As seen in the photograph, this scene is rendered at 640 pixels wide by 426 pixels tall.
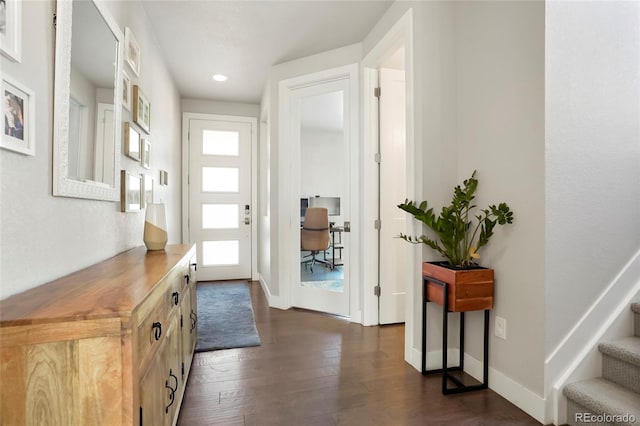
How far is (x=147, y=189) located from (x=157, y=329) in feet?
5.79

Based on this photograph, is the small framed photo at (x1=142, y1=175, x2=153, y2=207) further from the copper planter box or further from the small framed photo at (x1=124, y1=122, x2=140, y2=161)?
the copper planter box

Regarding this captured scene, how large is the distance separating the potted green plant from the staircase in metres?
0.56

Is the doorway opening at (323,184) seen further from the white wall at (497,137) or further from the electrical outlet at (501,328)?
the electrical outlet at (501,328)

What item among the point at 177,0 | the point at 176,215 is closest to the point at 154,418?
the point at 177,0

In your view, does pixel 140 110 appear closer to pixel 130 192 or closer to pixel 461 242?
pixel 130 192

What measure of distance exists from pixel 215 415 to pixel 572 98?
2.52 meters

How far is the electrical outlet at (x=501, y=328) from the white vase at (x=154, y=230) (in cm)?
213

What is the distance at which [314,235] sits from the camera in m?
3.56

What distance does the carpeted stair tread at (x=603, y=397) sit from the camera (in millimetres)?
1456

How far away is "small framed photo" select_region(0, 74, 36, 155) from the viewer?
98cm

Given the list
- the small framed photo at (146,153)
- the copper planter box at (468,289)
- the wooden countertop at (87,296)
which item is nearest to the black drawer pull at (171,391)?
the wooden countertop at (87,296)

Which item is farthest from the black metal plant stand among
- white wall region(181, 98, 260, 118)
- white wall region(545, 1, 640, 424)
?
white wall region(181, 98, 260, 118)

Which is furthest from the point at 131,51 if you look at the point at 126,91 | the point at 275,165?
the point at 275,165

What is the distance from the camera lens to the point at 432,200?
2.20 m
